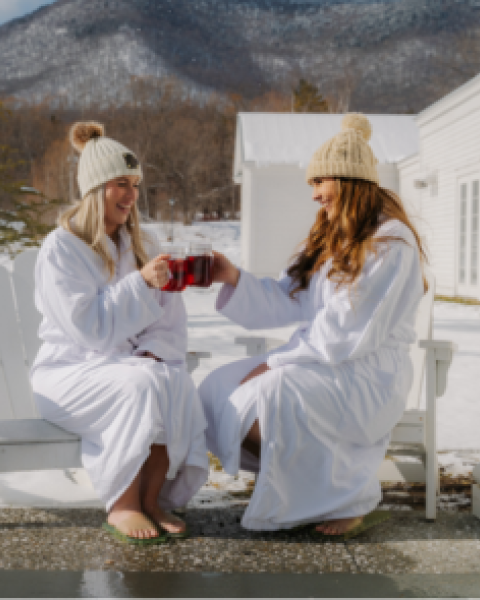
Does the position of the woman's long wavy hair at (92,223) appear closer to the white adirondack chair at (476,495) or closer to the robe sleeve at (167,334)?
the robe sleeve at (167,334)

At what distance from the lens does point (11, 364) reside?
A: 301cm

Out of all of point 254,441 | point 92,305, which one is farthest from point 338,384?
point 92,305

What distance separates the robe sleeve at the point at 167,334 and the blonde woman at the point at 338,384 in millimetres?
→ 191

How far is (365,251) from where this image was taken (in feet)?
8.30

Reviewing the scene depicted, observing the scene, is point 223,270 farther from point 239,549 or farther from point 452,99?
point 452,99

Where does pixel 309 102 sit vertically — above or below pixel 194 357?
above

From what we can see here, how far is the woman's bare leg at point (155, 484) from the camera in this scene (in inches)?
98.0

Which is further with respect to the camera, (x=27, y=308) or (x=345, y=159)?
(x=27, y=308)

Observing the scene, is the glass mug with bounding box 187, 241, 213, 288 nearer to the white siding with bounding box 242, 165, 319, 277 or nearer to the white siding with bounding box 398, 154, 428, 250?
the white siding with bounding box 398, 154, 428, 250

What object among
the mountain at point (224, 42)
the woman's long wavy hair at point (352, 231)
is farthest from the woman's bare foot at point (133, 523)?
the mountain at point (224, 42)

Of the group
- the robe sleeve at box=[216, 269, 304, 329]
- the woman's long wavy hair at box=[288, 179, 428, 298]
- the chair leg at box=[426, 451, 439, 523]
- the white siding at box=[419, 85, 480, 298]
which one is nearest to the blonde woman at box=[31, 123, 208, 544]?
the robe sleeve at box=[216, 269, 304, 329]

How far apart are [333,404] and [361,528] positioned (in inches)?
18.7

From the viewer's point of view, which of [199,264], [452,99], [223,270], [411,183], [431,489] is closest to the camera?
[199,264]

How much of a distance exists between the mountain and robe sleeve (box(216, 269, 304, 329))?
79139 millimetres
